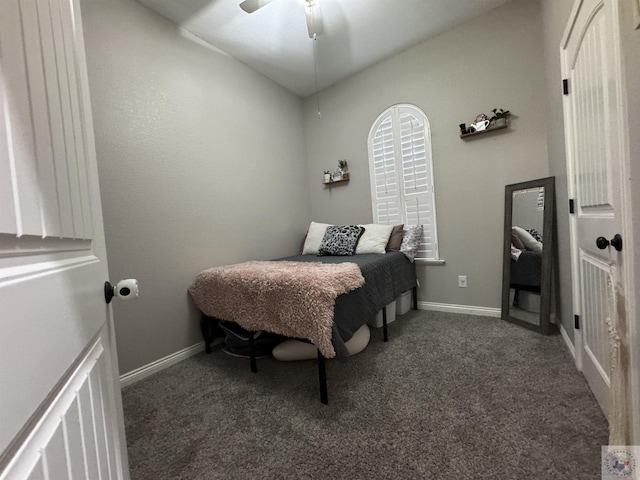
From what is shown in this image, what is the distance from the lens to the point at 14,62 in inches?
14.7

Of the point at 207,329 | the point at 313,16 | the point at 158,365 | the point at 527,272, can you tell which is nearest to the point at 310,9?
the point at 313,16

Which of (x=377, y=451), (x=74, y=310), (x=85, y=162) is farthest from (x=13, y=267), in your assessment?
(x=377, y=451)

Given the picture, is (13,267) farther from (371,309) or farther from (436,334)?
(436,334)

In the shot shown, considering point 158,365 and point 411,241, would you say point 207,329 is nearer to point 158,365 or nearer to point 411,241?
point 158,365

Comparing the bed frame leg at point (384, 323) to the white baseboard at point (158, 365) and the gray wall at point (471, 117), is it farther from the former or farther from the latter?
the white baseboard at point (158, 365)

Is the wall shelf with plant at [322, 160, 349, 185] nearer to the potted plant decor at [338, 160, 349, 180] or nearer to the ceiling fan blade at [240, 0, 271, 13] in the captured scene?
the potted plant decor at [338, 160, 349, 180]

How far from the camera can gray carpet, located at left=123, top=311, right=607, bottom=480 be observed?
1053 mm

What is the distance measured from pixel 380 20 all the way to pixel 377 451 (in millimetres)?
3049

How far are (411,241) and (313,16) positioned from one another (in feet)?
6.82

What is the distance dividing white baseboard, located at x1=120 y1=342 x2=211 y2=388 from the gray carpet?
6cm

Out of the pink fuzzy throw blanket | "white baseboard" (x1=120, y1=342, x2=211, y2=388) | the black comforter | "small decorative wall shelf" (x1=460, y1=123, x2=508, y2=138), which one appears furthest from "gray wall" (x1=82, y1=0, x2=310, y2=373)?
"small decorative wall shelf" (x1=460, y1=123, x2=508, y2=138)

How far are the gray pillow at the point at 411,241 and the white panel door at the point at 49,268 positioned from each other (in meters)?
2.41

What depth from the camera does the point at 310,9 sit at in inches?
75.9

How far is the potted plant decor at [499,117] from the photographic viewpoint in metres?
2.28
